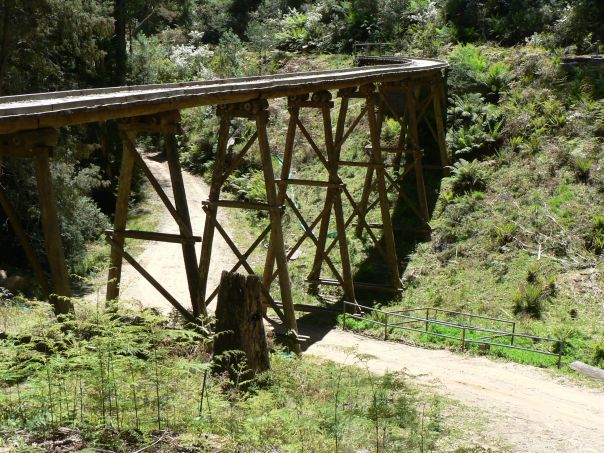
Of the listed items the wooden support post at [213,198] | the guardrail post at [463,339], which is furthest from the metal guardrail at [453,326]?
the wooden support post at [213,198]

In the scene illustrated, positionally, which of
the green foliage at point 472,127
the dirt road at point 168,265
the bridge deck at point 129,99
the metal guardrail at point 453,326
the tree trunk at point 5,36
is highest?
the tree trunk at point 5,36

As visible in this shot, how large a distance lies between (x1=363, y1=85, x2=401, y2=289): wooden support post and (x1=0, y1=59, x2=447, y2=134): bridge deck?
3.04 feet

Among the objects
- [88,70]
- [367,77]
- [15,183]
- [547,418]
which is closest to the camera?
[547,418]

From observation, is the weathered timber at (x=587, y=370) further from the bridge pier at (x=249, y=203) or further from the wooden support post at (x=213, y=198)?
the wooden support post at (x=213, y=198)

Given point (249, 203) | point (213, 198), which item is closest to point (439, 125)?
point (249, 203)

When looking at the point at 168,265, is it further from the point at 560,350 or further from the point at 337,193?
the point at 560,350

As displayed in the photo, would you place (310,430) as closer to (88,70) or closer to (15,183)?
(15,183)

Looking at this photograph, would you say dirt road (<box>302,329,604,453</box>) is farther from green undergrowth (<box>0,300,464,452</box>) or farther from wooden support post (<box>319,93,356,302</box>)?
green undergrowth (<box>0,300,464,452</box>)

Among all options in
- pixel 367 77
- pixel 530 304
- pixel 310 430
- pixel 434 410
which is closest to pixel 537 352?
pixel 530 304

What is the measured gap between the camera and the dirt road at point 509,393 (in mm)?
9984

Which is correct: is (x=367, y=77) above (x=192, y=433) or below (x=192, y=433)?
above

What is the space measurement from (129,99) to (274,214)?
4.03 meters

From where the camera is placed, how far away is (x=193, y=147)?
101 ft

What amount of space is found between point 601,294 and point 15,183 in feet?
46.6
